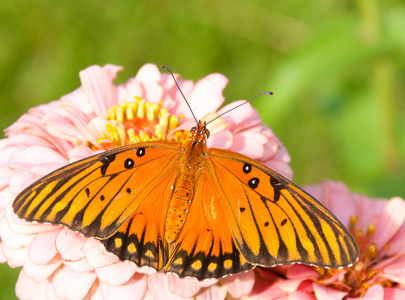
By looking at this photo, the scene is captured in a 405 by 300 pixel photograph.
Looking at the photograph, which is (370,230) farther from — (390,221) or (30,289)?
(30,289)

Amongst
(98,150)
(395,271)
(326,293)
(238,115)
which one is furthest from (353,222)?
(98,150)

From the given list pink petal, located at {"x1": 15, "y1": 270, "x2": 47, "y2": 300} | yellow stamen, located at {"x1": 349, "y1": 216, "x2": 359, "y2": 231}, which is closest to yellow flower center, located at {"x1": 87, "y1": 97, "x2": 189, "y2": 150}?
pink petal, located at {"x1": 15, "y1": 270, "x2": 47, "y2": 300}

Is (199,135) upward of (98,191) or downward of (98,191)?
upward

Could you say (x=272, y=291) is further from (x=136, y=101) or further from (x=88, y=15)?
(x=88, y=15)

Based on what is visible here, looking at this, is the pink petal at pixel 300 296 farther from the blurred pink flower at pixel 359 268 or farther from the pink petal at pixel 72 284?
the pink petal at pixel 72 284

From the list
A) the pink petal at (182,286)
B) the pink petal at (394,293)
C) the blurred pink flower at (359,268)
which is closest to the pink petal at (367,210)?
the blurred pink flower at (359,268)

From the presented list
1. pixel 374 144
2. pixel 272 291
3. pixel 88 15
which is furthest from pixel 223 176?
pixel 88 15

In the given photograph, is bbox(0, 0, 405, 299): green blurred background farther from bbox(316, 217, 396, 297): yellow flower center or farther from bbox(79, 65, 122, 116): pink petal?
bbox(79, 65, 122, 116): pink petal

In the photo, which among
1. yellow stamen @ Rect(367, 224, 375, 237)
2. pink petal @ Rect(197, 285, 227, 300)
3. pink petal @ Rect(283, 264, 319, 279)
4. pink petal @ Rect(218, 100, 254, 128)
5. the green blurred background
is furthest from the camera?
the green blurred background
